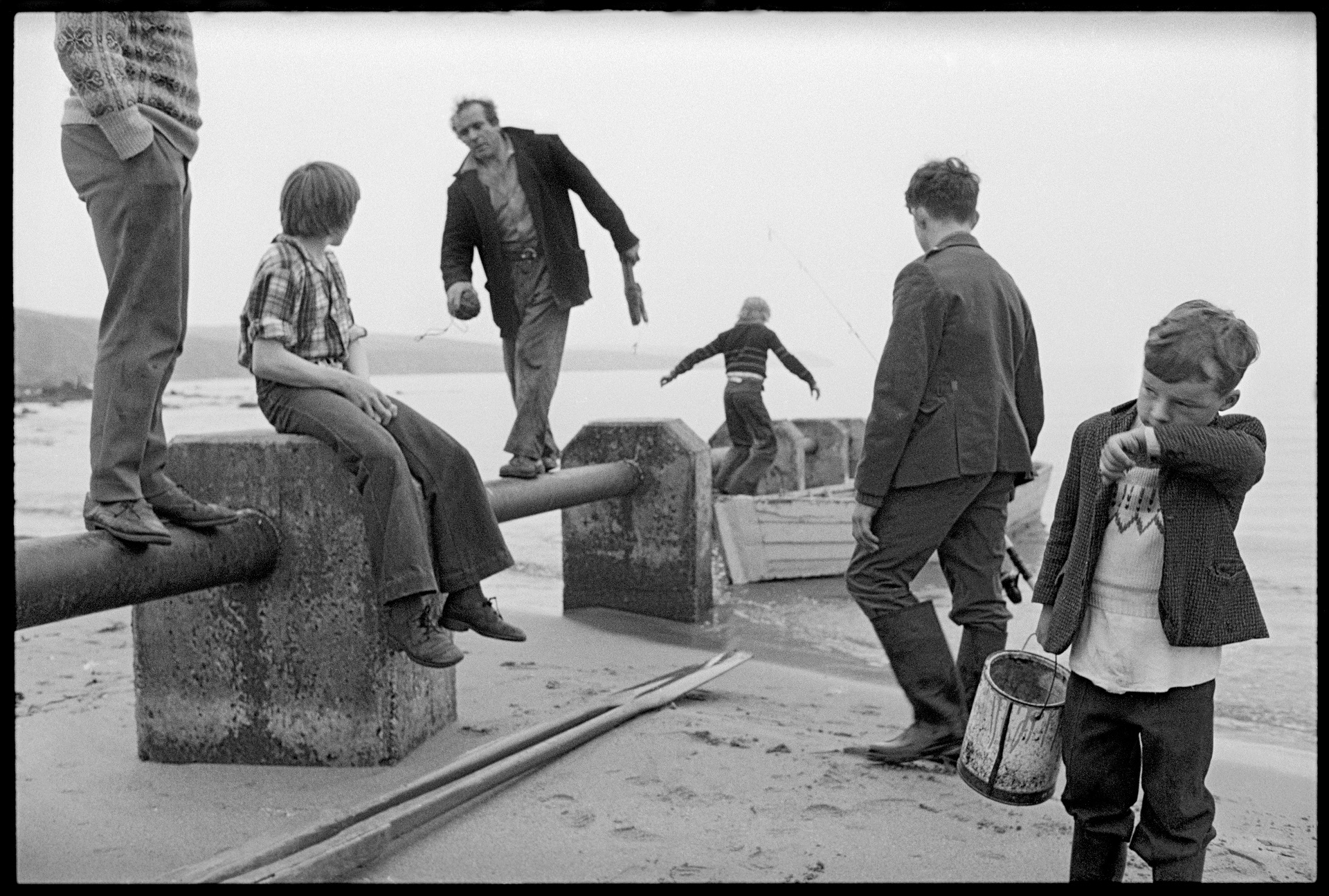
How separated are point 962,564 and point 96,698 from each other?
9.74 feet

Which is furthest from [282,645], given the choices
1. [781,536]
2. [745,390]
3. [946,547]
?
[745,390]

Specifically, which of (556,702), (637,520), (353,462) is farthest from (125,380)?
(637,520)

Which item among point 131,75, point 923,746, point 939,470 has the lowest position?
point 923,746

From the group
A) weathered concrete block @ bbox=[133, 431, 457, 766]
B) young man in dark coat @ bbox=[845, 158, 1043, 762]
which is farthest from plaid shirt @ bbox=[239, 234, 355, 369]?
young man in dark coat @ bbox=[845, 158, 1043, 762]

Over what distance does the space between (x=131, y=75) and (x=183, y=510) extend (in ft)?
3.63

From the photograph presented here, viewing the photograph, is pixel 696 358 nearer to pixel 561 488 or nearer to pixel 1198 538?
pixel 561 488

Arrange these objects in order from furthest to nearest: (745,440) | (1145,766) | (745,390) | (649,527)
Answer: (745,440) < (745,390) < (649,527) < (1145,766)

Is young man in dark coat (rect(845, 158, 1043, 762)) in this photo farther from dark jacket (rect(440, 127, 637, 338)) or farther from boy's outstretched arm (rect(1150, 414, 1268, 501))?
dark jacket (rect(440, 127, 637, 338))

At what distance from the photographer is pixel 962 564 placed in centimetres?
367

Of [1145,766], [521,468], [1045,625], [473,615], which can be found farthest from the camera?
[521,468]

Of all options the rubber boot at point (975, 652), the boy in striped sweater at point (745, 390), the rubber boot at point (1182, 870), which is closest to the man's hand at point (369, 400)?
the rubber boot at point (975, 652)

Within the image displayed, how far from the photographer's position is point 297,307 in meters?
3.46

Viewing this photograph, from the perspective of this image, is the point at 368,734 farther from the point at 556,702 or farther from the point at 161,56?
the point at 161,56

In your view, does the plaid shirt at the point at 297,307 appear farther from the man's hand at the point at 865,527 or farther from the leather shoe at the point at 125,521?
the man's hand at the point at 865,527
